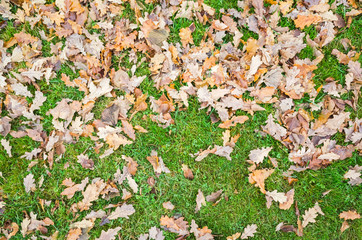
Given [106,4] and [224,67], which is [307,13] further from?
[106,4]

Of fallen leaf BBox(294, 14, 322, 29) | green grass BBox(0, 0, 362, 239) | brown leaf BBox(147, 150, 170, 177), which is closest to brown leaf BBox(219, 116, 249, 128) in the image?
green grass BBox(0, 0, 362, 239)

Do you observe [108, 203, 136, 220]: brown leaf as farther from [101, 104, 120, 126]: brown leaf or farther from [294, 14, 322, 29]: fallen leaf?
[294, 14, 322, 29]: fallen leaf

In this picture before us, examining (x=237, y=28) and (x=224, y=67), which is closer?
(x=224, y=67)

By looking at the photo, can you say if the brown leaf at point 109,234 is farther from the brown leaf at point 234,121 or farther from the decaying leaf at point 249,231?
the brown leaf at point 234,121

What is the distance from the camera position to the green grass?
2.95m

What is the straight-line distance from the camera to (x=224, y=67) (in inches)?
124

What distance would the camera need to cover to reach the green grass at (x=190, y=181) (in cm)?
295

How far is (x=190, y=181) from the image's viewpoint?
3.05 meters

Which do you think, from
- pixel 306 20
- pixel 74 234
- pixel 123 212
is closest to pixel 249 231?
pixel 123 212

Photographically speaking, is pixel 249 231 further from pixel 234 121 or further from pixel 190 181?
pixel 234 121

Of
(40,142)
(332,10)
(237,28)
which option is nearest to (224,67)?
(237,28)

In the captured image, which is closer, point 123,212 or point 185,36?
point 123,212

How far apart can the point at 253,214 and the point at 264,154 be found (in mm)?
661

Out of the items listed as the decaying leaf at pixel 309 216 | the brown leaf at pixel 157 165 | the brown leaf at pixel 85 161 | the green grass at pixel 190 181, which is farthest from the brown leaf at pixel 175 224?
the decaying leaf at pixel 309 216
